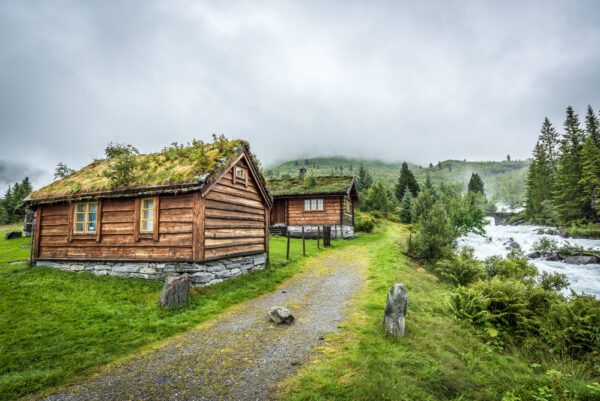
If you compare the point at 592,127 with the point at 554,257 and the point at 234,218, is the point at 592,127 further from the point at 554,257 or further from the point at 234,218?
the point at 234,218

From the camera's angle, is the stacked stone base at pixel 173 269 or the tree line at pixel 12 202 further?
the tree line at pixel 12 202

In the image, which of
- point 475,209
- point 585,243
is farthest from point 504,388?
point 475,209

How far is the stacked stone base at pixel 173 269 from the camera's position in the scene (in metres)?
9.71

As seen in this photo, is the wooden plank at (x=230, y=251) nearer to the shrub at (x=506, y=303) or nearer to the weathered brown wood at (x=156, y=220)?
the weathered brown wood at (x=156, y=220)

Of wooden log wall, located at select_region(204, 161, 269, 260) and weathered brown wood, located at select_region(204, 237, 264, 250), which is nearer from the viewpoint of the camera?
weathered brown wood, located at select_region(204, 237, 264, 250)

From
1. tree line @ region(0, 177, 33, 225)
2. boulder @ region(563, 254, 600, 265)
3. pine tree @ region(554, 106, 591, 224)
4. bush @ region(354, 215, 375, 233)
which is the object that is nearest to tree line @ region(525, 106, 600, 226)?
pine tree @ region(554, 106, 591, 224)

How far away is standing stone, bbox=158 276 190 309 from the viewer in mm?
7770

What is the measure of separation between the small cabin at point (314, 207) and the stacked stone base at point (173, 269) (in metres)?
14.1

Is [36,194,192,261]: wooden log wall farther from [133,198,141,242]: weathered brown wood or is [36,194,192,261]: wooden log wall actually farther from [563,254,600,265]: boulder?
[563,254,600,265]: boulder

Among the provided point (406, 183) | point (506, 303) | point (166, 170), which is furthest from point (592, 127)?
point (166, 170)

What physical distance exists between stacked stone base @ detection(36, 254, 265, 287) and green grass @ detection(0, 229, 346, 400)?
36 centimetres

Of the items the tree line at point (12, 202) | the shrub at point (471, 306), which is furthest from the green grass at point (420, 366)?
the tree line at point (12, 202)

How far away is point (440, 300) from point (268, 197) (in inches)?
357

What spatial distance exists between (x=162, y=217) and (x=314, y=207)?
17.7m
